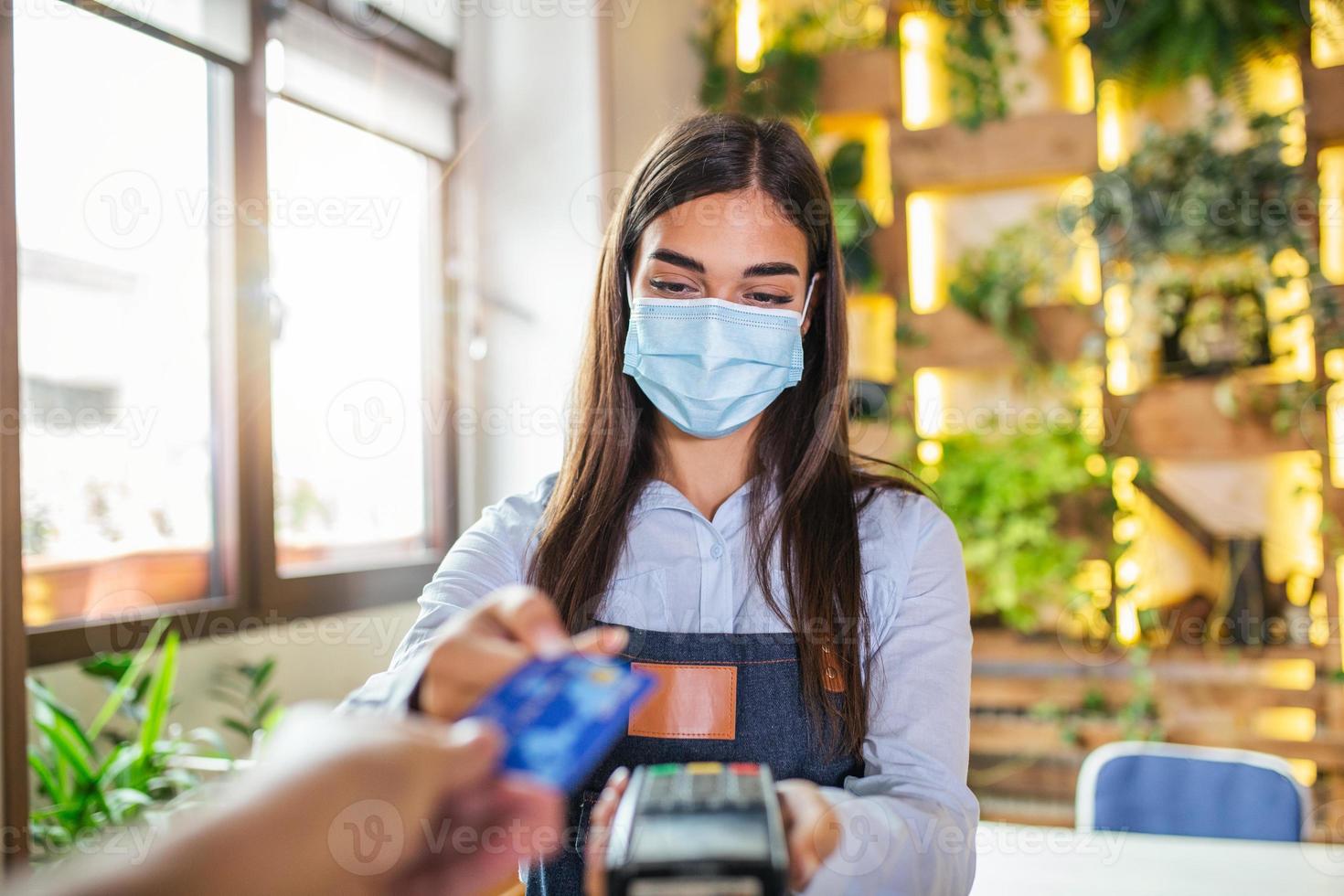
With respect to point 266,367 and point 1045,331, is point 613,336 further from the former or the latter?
point 1045,331

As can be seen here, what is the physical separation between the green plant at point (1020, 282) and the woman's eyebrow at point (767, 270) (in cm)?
209

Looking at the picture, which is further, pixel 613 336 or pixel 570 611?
pixel 613 336

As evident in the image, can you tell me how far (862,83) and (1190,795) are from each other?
2459 mm

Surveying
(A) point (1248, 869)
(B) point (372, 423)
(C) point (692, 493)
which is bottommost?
(A) point (1248, 869)

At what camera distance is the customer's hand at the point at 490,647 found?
2.32ft

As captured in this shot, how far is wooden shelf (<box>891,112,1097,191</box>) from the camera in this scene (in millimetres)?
3279

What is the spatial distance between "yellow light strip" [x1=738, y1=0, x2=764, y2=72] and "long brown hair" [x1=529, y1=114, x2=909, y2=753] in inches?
94.0

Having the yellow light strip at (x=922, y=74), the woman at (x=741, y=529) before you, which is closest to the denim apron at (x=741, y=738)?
the woman at (x=741, y=529)

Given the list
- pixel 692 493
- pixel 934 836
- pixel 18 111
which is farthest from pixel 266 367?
pixel 934 836

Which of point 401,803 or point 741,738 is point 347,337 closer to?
point 741,738

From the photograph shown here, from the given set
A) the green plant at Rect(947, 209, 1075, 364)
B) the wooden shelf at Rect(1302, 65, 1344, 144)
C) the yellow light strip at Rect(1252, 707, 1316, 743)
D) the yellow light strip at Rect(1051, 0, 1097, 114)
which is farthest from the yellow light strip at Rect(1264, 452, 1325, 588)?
the yellow light strip at Rect(1051, 0, 1097, 114)

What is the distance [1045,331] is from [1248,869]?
198 cm

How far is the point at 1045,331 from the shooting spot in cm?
329

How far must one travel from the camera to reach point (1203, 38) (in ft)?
9.80
